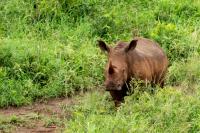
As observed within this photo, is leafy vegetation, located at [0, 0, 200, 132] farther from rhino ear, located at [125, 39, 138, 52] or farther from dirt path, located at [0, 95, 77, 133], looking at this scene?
rhino ear, located at [125, 39, 138, 52]

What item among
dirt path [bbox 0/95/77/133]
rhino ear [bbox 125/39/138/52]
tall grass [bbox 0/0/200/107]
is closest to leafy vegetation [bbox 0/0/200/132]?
tall grass [bbox 0/0/200/107]

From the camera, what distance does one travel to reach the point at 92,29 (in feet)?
36.3

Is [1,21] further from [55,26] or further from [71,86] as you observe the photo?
[71,86]

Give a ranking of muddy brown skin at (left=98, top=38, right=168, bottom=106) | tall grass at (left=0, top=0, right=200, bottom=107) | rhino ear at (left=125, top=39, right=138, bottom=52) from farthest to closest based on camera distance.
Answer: tall grass at (left=0, top=0, right=200, bottom=107)
rhino ear at (left=125, top=39, right=138, bottom=52)
muddy brown skin at (left=98, top=38, right=168, bottom=106)

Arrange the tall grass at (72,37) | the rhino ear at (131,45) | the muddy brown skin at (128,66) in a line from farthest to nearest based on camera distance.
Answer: the tall grass at (72,37), the rhino ear at (131,45), the muddy brown skin at (128,66)

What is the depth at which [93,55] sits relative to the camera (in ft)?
32.7

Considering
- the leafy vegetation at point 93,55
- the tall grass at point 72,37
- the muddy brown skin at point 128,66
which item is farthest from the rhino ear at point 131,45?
the tall grass at point 72,37

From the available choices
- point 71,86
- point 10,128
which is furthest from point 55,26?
point 10,128

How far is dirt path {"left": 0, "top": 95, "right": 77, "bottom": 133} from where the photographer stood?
25.2ft

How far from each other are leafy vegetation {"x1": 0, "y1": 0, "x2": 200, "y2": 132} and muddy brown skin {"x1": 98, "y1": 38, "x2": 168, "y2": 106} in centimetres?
27

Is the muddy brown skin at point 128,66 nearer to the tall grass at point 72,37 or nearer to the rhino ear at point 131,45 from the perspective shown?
the rhino ear at point 131,45

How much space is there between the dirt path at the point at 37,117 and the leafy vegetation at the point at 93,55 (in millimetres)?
183

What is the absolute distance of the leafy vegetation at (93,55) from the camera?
7.16 metres

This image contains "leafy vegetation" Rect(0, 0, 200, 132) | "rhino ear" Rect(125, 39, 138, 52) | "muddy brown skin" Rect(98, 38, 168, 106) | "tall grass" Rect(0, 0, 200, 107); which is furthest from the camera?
"tall grass" Rect(0, 0, 200, 107)
